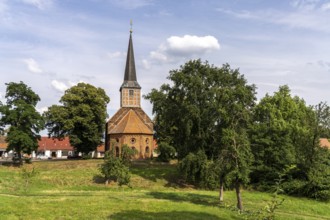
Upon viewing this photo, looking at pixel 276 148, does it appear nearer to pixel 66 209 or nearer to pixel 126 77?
pixel 66 209

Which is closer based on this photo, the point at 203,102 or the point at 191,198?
the point at 191,198

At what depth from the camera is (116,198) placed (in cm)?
2964

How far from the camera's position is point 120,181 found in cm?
3791

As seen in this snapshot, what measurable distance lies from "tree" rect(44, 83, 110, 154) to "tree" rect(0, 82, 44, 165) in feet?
19.4

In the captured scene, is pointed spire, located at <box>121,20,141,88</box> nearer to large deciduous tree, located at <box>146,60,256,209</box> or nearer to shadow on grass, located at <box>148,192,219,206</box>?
large deciduous tree, located at <box>146,60,256,209</box>

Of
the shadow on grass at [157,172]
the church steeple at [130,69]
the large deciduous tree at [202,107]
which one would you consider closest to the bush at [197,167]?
the large deciduous tree at [202,107]

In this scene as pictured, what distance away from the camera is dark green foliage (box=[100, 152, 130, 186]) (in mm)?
37844

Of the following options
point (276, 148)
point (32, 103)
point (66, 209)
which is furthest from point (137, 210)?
point (32, 103)

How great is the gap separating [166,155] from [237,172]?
26.7 m

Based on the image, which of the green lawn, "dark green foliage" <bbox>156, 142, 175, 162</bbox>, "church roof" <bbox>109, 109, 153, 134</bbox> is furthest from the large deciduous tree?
"church roof" <bbox>109, 109, 153, 134</bbox>

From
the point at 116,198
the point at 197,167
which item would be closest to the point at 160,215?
the point at 116,198

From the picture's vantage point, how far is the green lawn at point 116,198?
22812mm

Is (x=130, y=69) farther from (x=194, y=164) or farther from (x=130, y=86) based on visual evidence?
(x=194, y=164)

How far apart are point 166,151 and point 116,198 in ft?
67.3
